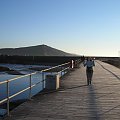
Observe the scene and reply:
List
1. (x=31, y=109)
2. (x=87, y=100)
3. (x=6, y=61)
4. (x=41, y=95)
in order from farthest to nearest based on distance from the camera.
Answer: (x=6, y=61) < (x=41, y=95) < (x=87, y=100) < (x=31, y=109)

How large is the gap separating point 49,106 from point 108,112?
210 centimetres

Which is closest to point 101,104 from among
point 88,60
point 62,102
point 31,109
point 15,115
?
point 62,102

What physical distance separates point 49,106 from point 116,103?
2494 millimetres

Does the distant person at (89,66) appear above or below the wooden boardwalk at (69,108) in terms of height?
above

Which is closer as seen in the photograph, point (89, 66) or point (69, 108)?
point (69, 108)

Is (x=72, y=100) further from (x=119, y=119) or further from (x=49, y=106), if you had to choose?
(x=119, y=119)

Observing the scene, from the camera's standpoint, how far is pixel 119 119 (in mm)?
9297

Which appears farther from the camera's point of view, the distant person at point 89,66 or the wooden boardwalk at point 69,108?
the distant person at point 89,66

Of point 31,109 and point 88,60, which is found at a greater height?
point 88,60

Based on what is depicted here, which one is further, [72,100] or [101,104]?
[72,100]

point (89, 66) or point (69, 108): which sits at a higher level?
point (89, 66)

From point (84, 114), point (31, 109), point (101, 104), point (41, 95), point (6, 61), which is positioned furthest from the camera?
point (6, 61)

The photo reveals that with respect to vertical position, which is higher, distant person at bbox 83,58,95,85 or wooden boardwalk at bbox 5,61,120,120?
distant person at bbox 83,58,95,85

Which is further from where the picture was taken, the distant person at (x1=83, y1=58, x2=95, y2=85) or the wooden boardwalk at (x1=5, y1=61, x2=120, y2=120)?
the distant person at (x1=83, y1=58, x2=95, y2=85)
